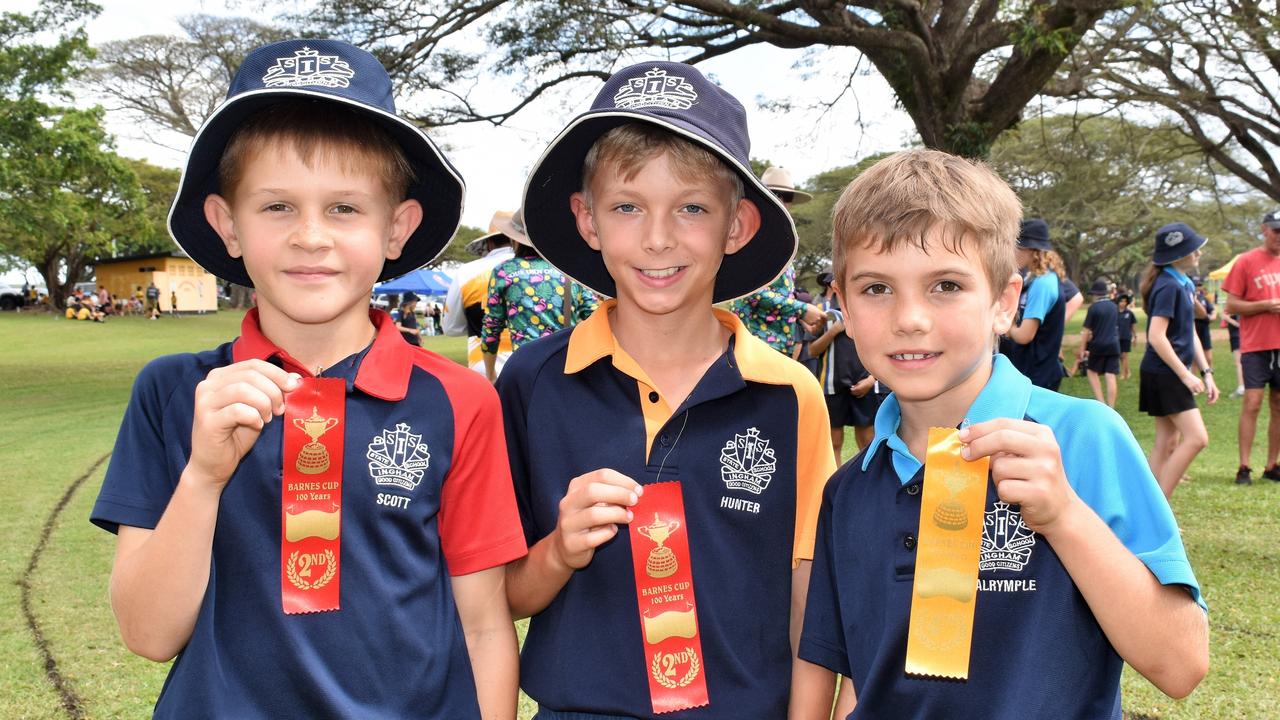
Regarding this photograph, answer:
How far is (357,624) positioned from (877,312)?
1044 millimetres

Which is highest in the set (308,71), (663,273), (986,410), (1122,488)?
(308,71)

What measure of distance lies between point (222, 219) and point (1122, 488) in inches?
66.4

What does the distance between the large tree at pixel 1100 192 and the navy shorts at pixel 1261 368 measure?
1930 cm

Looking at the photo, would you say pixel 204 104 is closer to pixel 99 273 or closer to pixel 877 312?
pixel 99 273

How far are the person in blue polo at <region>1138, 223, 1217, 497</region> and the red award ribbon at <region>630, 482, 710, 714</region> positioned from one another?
5.91 m

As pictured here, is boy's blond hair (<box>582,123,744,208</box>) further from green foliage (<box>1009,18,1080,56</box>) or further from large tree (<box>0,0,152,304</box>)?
large tree (<box>0,0,152,304</box>)

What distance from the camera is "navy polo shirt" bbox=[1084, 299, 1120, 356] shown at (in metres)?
13.1

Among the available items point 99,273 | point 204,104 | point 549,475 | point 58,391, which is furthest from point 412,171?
point 99,273

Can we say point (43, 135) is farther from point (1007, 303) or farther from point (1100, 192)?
point (1100, 192)

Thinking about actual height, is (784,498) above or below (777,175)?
below

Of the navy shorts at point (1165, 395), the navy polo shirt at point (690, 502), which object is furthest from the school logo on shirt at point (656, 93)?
the navy shorts at point (1165, 395)

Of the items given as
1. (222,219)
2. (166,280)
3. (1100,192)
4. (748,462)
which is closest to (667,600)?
(748,462)

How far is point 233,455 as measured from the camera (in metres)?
1.55

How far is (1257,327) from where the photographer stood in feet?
25.0
